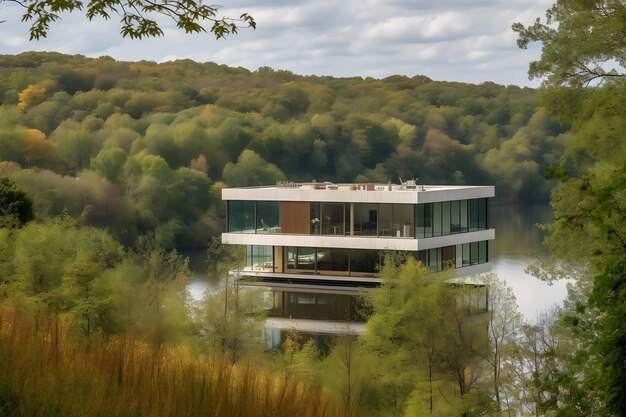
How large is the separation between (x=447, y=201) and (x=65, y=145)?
39958 millimetres

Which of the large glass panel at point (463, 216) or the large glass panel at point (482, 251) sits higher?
the large glass panel at point (463, 216)

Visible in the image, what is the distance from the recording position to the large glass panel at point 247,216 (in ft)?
138

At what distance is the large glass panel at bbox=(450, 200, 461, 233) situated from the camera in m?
40.4

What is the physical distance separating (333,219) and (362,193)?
Answer: 1.90 m

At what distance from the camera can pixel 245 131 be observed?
3258 inches

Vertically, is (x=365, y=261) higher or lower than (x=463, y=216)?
lower

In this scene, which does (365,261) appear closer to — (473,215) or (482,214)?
(473,215)

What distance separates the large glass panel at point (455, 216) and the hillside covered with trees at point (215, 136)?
484 inches

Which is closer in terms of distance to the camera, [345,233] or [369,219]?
[369,219]

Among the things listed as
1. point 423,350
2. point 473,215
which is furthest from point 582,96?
point 473,215

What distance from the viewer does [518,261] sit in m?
47.6

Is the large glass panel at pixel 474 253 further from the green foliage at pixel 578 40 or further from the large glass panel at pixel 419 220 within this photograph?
the green foliage at pixel 578 40

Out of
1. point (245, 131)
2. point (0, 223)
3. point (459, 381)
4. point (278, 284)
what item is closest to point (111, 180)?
point (245, 131)

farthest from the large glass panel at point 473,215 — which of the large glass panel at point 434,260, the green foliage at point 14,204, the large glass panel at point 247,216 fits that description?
the green foliage at point 14,204
